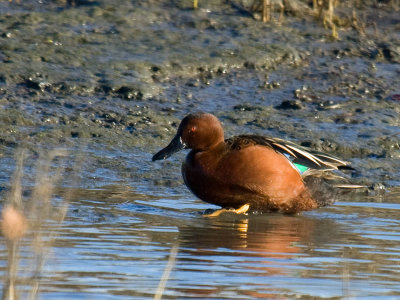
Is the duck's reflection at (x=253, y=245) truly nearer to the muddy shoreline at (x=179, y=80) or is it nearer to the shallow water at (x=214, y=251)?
the shallow water at (x=214, y=251)

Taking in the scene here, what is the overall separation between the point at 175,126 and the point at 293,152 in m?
2.17

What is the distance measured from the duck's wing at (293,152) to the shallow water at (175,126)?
378mm

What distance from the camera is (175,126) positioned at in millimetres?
9180

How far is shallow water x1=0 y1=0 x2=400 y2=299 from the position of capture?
4801 mm

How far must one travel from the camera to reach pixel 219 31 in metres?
10.7

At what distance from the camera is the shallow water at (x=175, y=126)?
4.80 meters

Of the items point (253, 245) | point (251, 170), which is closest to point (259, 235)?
point (253, 245)

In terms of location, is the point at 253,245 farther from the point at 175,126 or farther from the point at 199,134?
the point at 175,126

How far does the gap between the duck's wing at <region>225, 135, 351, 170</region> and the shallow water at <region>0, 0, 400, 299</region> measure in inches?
14.9

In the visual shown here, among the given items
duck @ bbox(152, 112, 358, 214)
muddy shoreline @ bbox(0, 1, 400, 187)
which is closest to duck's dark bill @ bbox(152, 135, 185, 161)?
duck @ bbox(152, 112, 358, 214)

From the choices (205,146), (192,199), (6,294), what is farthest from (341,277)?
(192,199)

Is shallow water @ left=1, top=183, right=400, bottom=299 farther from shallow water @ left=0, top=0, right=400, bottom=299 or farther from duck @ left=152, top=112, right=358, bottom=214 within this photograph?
duck @ left=152, top=112, right=358, bottom=214

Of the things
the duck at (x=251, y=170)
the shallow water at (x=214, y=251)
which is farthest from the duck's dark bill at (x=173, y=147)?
the shallow water at (x=214, y=251)

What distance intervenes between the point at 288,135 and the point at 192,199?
183cm
